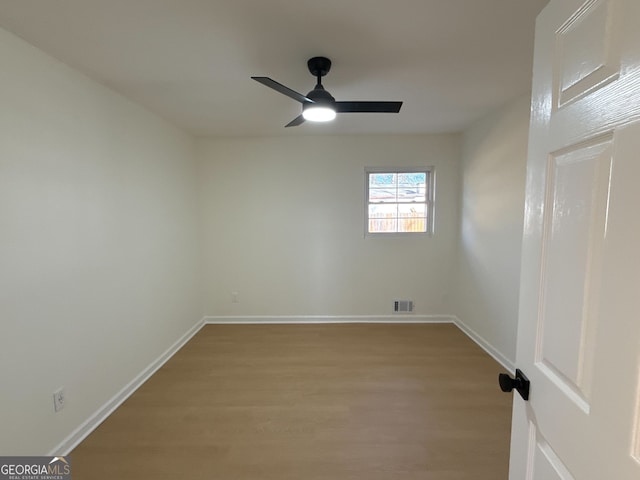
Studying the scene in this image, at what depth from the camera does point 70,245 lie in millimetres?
1944

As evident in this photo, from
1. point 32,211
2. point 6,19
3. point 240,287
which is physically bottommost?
point 240,287

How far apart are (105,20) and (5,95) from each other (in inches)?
25.9

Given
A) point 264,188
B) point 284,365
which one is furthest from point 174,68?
point 284,365

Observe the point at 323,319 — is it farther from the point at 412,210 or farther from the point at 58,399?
the point at 58,399

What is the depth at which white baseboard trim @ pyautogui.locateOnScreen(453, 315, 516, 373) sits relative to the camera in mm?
2802

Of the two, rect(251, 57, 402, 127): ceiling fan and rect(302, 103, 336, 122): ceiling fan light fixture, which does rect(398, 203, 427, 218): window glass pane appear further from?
rect(302, 103, 336, 122): ceiling fan light fixture

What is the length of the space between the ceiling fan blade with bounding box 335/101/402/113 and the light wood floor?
218cm

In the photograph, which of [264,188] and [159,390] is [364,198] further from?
[159,390]

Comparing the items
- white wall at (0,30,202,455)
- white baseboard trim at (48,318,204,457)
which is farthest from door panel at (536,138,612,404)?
white baseboard trim at (48,318,204,457)

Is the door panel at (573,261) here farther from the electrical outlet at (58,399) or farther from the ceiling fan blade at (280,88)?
the electrical outlet at (58,399)

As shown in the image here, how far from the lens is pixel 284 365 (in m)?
2.91

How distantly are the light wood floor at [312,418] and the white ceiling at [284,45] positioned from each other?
245cm

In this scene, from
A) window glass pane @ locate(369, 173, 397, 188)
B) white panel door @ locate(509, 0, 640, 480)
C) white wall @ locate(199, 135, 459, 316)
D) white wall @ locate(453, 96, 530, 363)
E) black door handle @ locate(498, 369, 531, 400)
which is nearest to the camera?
white panel door @ locate(509, 0, 640, 480)

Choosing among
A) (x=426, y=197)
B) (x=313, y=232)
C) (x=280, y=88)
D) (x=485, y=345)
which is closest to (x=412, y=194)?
(x=426, y=197)
